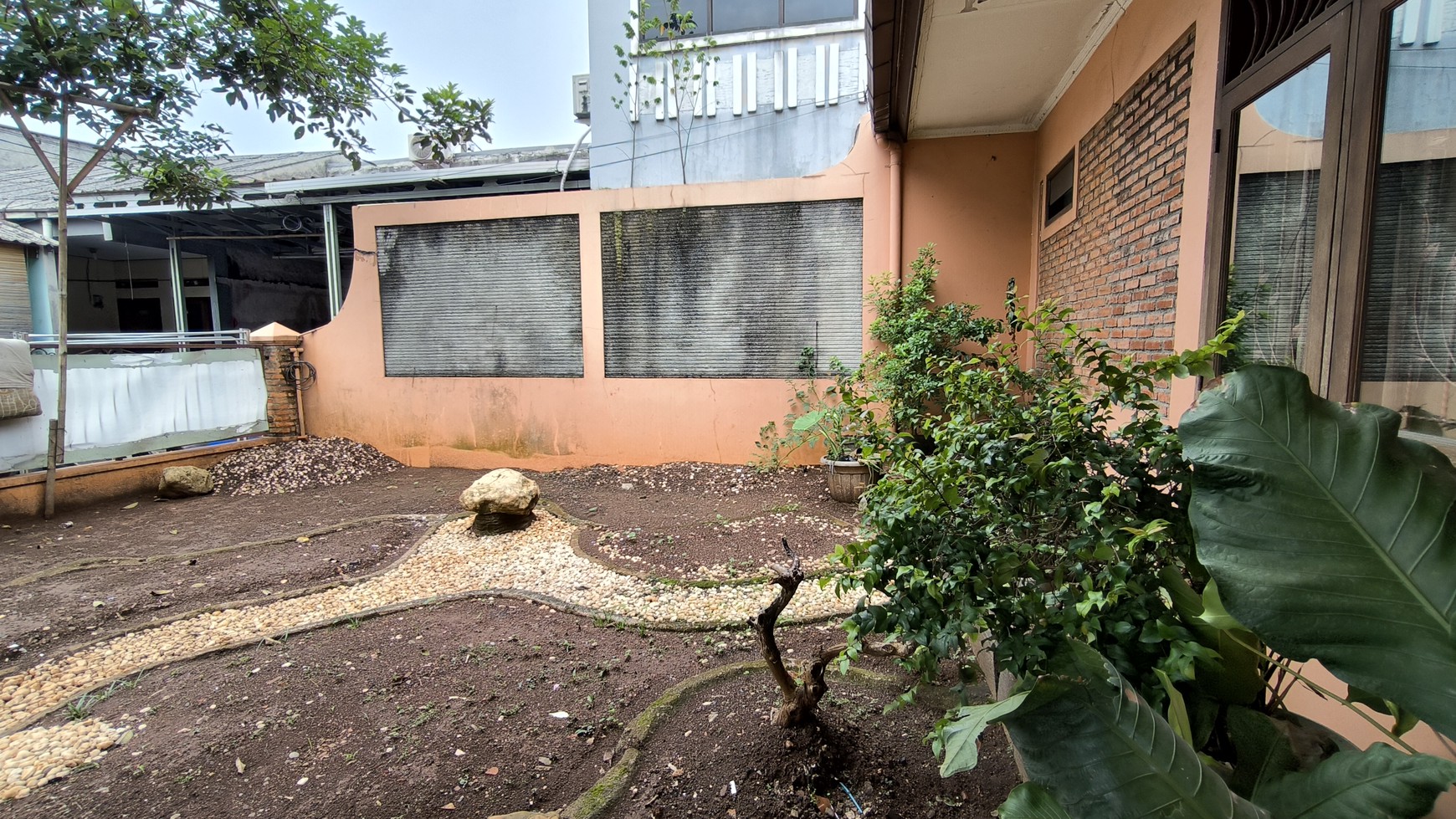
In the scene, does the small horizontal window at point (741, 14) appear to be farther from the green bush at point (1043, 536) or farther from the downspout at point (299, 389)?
the green bush at point (1043, 536)

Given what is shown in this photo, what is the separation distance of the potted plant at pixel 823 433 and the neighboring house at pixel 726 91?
325cm

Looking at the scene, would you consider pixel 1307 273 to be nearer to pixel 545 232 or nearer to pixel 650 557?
pixel 650 557

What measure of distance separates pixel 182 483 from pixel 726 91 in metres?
7.07

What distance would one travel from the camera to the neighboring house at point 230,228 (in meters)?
7.50

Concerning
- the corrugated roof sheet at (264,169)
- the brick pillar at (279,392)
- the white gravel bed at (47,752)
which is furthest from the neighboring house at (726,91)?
the white gravel bed at (47,752)

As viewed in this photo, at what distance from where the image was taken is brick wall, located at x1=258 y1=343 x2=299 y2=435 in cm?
642

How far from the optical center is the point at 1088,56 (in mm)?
3668

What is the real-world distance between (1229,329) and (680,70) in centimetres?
776

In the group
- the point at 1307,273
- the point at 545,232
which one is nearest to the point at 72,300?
the point at 545,232

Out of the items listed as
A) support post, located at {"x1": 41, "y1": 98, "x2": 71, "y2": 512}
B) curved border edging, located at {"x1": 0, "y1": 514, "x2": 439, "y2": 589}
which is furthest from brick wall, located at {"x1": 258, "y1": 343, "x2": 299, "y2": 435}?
curved border edging, located at {"x1": 0, "y1": 514, "x2": 439, "y2": 589}

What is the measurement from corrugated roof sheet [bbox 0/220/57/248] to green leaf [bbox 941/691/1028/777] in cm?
1122

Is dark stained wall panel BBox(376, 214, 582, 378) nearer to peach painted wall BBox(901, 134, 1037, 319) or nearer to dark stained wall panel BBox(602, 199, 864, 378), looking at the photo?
dark stained wall panel BBox(602, 199, 864, 378)

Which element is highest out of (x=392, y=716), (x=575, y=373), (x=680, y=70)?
(x=680, y=70)

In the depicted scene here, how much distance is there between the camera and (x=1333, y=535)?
2.73 feet
